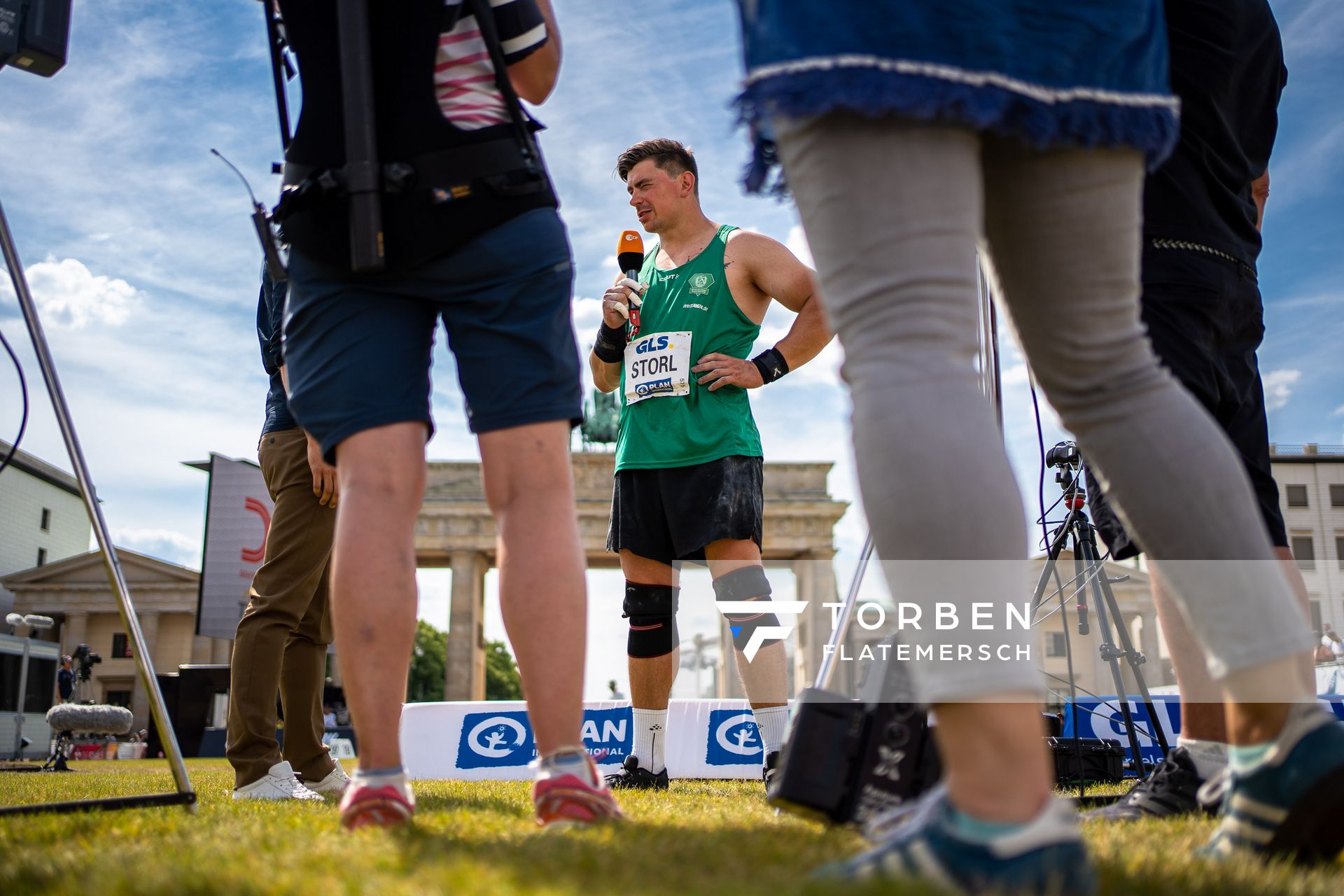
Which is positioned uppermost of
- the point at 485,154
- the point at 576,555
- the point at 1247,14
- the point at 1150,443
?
the point at 1247,14

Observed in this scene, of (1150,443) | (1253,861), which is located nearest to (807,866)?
(1253,861)

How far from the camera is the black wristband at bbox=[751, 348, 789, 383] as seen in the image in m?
4.45

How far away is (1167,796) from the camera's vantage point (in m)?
2.35

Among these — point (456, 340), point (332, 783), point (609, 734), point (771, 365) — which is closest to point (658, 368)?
point (771, 365)

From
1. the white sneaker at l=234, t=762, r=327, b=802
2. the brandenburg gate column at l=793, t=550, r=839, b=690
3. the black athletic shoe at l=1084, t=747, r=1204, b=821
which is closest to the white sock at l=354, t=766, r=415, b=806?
the black athletic shoe at l=1084, t=747, r=1204, b=821

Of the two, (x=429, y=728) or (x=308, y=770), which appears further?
(x=429, y=728)

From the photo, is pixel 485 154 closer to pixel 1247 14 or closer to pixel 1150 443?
pixel 1150 443

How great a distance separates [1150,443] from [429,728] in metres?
7.02

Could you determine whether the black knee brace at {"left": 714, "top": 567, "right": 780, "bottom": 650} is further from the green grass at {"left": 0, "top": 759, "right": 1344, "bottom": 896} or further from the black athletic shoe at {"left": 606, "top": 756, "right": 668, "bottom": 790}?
the green grass at {"left": 0, "top": 759, "right": 1344, "bottom": 896}

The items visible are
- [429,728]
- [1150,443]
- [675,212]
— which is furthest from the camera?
[429,728]

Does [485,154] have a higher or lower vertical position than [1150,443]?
higher

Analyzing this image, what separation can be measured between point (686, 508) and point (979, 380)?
2958mm

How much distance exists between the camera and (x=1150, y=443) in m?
1.42

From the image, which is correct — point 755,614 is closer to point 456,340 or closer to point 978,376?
point 456,340
